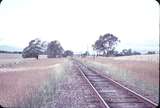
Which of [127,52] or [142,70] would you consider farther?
[142,70]

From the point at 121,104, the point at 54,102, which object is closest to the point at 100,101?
the point at 121,104

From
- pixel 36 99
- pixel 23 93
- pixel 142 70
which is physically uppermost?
pixel 142 70

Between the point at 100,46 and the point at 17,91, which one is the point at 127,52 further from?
the point at 17,91

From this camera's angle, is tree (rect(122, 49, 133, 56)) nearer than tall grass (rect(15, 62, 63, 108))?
Yes

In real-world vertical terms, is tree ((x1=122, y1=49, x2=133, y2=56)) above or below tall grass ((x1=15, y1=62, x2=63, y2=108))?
above

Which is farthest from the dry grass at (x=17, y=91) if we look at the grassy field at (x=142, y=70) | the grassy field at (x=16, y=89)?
the grassy field at (x=142, y=70)

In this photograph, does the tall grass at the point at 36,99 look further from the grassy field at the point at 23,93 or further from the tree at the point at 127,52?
the tree at the point at 127,52

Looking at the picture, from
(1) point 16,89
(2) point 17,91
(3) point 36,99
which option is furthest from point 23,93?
(1) point 16,89

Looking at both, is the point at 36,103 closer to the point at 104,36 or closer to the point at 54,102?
the point at 54,102

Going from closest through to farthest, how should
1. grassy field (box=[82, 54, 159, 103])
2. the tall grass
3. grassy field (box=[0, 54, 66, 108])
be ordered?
grassy field (box=[82, 54, 159, 103])
grassy field (box=[0, 54, 66, 108])
the tall grass

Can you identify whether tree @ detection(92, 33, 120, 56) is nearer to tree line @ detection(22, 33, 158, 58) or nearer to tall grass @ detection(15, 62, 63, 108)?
tree line @ detection(22, 33, 158, 58)

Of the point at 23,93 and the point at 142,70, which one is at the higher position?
the point at 142,70

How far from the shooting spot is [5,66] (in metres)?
4.70

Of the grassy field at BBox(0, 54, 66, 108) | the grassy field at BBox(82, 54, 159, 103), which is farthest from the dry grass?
the grassy field at BBox(82, 54, 159, 103)
